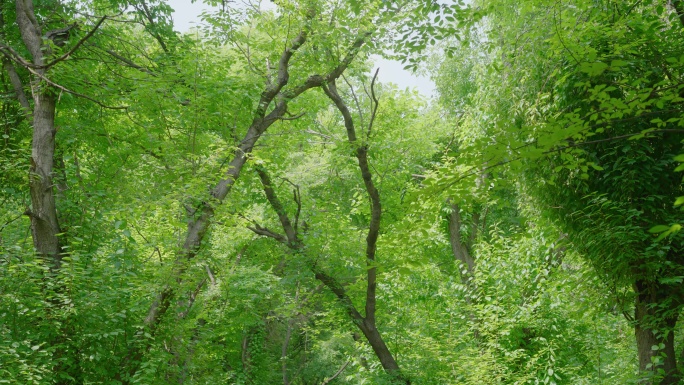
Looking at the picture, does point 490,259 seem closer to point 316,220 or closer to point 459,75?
point 316,220

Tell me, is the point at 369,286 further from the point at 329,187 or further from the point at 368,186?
the point at 329,187

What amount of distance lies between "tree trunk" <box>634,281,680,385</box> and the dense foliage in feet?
0.06

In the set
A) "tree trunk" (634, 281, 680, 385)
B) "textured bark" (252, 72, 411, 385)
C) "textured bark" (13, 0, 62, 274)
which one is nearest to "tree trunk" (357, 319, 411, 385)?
"textured bark" (252, 72, 411, 385)

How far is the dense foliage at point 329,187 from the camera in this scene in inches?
179

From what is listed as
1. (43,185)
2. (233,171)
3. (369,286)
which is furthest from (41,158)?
(369,286)

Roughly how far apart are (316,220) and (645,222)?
4.86m

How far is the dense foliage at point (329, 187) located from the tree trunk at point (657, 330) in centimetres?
2

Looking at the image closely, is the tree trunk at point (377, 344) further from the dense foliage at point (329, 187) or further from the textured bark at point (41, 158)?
the textured bark at point (41, 158)

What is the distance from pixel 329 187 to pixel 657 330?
6748mm

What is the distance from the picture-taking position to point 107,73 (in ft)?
22.2

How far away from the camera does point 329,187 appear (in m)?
10.7

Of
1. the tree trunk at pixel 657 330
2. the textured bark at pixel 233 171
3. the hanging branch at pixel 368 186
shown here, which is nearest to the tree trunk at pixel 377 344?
the hanging branch at pixel 368 186

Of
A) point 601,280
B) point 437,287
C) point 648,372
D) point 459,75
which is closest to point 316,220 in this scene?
point 437,287

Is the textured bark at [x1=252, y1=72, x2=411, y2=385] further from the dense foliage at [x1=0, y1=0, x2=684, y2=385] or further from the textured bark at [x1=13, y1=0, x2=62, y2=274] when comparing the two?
the textured bark at [x1=13, y1=0, x2=62, y2=274]
